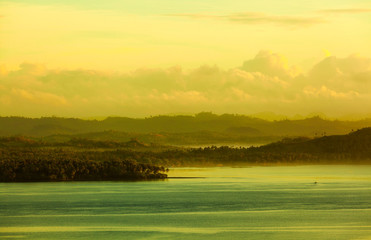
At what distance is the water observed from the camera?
60969mm

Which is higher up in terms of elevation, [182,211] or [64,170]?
[64,170]

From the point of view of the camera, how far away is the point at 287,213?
249 ft

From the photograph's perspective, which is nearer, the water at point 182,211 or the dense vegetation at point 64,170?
the water at point 182,211

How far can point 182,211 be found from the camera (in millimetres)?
77562

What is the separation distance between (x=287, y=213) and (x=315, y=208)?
6321mm

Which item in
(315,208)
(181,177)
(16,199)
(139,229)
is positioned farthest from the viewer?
(181,177)

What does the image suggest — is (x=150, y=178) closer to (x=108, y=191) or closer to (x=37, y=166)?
(x=37, y=166)

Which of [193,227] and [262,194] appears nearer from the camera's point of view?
[193,227]

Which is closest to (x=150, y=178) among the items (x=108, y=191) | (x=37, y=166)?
(x=37, y=166)

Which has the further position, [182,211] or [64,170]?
[64,170]

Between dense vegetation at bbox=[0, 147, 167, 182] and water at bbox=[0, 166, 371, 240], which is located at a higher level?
dense vegetation at bbox=[0, 147, 167, 182]

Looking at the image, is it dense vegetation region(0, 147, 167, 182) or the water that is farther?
dense vegetation region(0, 147, 167, 182)

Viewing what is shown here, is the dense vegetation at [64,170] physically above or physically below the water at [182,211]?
above

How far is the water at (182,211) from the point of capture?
60969 mm
